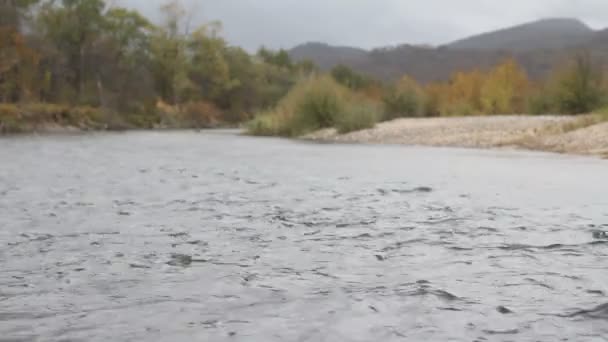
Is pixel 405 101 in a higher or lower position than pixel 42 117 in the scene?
higher

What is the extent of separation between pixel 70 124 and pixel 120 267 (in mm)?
33732

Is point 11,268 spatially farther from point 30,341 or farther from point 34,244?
point 30,341

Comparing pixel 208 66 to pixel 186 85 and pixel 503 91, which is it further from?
pixel 503 91

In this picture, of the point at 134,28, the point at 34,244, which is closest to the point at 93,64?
the point at 134,28

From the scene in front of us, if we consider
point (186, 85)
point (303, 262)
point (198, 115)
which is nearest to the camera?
point (303, 262)

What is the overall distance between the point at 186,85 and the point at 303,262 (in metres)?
54.1

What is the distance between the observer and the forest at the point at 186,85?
1001 inches

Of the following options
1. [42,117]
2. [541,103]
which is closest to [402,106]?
[541,103]

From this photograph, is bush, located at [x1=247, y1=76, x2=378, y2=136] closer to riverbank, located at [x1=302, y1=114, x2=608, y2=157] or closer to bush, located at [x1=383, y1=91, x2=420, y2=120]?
riverbank, located at [x1=302, y1=114, x2=608, y2=157]

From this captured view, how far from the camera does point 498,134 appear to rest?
61.6 ft

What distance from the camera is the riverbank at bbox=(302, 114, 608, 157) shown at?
15.2 m

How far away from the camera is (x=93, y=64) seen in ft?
170

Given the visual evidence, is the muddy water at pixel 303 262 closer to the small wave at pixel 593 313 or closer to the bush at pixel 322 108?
the small wave at pixel 593 313

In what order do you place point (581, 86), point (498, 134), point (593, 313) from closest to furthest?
point (593, 313)
point (498, 134)
point (581, 86)
